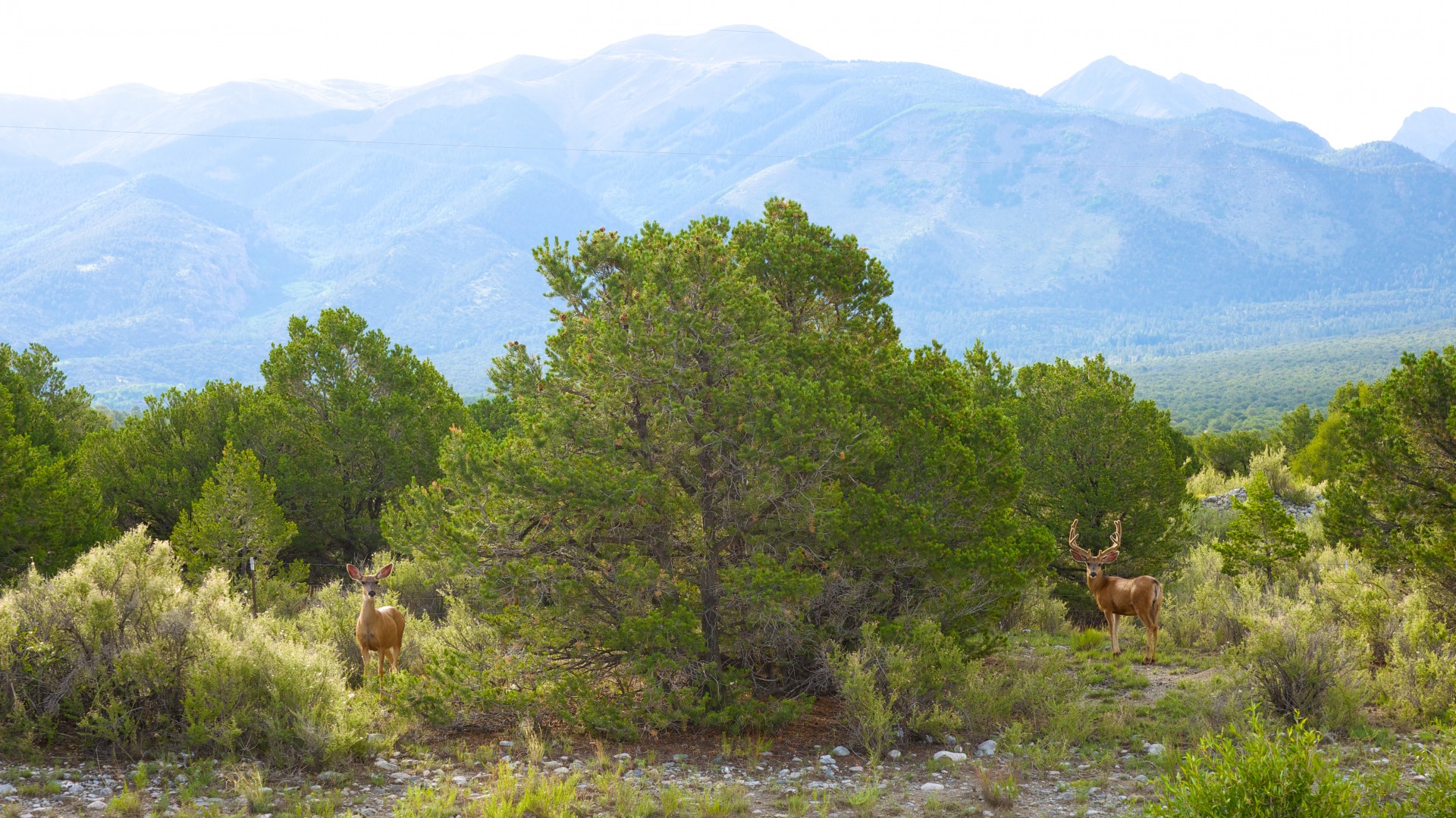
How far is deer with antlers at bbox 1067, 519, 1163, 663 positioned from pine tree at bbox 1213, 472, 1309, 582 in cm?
189

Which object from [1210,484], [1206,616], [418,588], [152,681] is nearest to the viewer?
[152,681]

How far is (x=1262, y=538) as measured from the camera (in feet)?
50.7

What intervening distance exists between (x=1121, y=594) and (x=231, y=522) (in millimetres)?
13639

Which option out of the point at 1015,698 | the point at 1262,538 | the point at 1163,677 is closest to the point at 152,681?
the point at 1015,698

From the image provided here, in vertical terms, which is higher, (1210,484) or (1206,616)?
(1210,484)

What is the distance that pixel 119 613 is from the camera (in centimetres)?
1020

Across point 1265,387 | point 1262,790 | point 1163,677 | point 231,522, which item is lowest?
point 1163,677

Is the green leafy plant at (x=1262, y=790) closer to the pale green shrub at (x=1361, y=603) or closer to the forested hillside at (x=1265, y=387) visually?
the pale green shrub at (x=1361, y=603)

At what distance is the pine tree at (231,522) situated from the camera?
1581 centimetres

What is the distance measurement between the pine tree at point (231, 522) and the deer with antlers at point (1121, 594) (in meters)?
12.6

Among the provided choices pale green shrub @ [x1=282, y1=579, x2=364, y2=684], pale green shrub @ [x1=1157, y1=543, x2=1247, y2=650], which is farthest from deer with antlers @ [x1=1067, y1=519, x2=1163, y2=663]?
pale green shrub @ [x1=282, y1=579, x2=364, y2=684]

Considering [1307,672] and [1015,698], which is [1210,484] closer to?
[1307,672]

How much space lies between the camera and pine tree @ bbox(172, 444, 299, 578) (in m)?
15.8

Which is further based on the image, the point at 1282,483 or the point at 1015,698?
the point at 1282,483
